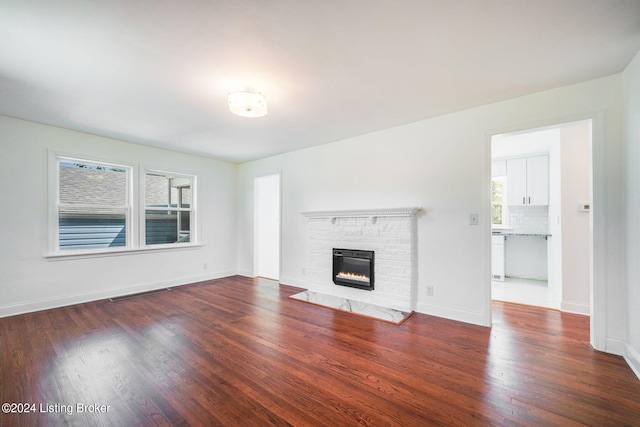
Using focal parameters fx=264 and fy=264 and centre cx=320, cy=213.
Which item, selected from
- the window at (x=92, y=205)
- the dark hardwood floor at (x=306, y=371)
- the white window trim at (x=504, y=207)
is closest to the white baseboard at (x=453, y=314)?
the dark hardwood floor at (x=306, y=371)

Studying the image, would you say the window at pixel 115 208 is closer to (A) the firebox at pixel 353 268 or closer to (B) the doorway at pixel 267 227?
(B) the doorway at pixel 267 227

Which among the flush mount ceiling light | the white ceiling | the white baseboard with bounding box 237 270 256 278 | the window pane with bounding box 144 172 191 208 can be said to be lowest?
the white baseboard with bounding box 237 270 256 278

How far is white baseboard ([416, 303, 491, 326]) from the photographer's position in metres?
3.05

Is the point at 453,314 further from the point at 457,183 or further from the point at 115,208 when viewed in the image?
the point at 115,208

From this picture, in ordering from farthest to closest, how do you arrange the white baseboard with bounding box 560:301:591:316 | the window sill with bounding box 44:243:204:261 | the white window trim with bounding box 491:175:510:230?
the white window trim with bounding box 491:175:510:230
the window sill with bounding box 44:243:204:261
the white baseboard with bounding box 560:301:591:316

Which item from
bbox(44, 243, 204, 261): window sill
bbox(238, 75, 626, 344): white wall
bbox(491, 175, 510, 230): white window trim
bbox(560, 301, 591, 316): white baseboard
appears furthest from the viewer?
bbox(491, 175, 510, 230): white window trim

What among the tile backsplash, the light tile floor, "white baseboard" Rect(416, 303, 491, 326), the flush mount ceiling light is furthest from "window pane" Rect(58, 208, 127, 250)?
the tile backsplash

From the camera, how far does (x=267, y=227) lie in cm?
602

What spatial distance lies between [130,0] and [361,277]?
371cm

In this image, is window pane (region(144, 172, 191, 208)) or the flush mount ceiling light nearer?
the flush mount ceiling light

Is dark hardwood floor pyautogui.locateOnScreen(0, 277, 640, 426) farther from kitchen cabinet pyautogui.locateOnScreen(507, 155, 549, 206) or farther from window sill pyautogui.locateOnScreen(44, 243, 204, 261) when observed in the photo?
kitchen cabinet pyautogui.locateOnScreen(507, 155, 549, 206)

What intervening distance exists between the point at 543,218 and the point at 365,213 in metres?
4.15

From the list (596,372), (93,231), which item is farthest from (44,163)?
(596,372)

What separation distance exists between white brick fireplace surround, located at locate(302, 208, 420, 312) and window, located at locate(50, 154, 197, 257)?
8.66 feet
